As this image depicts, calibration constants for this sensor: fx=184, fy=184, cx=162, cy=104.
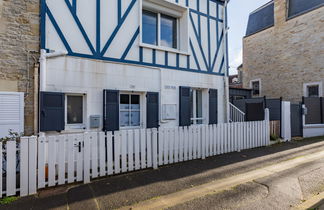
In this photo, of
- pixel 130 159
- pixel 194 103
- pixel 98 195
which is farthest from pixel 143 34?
pixel 98 195

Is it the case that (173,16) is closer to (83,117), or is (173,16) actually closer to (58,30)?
(58,30)

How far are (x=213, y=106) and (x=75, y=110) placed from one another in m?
5.16

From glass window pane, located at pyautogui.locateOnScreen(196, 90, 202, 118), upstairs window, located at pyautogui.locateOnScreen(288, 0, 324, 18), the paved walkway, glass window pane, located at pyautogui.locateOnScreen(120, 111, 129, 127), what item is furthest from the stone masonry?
upstairs window, located at pyautogui.locateOnScreen(288, 0, 324, 18)

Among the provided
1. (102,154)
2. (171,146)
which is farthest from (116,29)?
(171,146)

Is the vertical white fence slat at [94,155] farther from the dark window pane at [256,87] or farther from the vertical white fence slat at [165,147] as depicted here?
the dark window pane at [256,87]

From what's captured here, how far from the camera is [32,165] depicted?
350cm

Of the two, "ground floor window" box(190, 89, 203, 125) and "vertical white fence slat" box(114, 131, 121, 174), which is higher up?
"ground floor window" box(190, 89, 203, 125)

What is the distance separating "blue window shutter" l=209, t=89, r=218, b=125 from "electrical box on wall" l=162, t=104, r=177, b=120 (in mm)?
1736

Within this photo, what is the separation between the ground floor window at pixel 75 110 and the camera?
504cm

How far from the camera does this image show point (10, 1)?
4.44 m

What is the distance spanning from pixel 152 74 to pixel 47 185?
419 cm

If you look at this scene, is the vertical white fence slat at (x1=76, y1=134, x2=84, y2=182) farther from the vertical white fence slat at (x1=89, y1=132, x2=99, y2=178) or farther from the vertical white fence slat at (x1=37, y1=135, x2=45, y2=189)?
the vertical white fence slat at (x1=37, y1=135, x2=45, y2=189)

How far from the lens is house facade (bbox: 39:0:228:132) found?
4750mm

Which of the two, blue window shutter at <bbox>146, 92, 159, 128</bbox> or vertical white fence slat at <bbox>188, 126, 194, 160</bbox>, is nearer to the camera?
vertical white fence slat at <bbox>188, 126, 194, 160</bbox>
